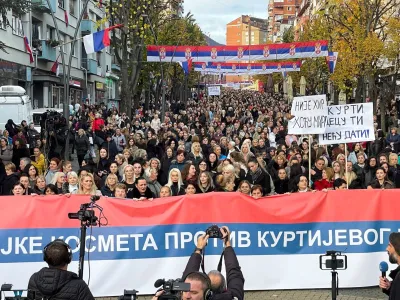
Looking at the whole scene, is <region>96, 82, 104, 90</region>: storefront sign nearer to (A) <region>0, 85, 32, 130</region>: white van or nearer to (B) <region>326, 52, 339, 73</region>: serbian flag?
(B) <region>326, 52, 339, 73</region>: serbian flag

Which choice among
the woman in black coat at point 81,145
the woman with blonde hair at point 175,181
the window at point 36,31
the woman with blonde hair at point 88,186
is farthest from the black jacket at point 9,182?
the window at point 36,31

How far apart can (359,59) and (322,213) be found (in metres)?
31.0

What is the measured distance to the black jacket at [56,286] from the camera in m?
5.34

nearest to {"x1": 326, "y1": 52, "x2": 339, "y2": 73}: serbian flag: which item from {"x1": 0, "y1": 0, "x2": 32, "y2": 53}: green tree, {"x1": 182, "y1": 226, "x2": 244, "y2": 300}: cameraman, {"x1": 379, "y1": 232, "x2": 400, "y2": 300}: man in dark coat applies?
{"x1": 0, "y1": 0, "x2": 32, "y2": 53}: green tree

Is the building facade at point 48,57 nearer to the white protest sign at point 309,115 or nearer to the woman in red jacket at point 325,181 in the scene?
the white protest sign at point 309,115

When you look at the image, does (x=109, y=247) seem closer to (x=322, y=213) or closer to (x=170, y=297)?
(x=322, y=213)

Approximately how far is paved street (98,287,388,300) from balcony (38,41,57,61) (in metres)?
38.3

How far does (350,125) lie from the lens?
13586mm

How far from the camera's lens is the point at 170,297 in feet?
14.6

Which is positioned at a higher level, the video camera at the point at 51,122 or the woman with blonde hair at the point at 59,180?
the video camera at the point at 51,122

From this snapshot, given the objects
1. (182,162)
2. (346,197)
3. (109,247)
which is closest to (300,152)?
(182,162)

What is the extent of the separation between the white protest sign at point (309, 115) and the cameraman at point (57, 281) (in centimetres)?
922

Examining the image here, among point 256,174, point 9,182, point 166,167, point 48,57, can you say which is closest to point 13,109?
point 166,167

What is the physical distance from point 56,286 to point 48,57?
4327cm
